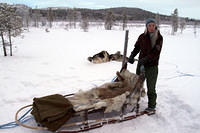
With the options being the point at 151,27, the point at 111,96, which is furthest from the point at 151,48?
the point at 111,96

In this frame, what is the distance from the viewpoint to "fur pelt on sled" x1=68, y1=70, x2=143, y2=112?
2.75m

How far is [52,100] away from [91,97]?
0.76 m

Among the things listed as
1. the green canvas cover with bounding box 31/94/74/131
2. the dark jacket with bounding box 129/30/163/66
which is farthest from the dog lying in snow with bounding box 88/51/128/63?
the green canvas cover with bounding box 31/94/74/131

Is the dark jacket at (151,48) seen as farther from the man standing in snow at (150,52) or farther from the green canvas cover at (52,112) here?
the green canvas cover at (52,112)

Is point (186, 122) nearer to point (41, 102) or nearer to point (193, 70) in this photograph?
point (41, 102)

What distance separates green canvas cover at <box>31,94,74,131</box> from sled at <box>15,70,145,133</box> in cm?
7

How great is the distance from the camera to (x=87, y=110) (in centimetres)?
263

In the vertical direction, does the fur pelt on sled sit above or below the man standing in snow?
below

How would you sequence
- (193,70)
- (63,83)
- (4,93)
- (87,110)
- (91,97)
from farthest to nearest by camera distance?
(193,70), (63,83), (4,93), (91,97), (87,110)

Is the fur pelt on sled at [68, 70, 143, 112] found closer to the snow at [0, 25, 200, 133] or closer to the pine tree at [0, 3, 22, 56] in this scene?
the snow at [0, 25, 200, 133]

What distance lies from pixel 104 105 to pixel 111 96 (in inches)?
20.7

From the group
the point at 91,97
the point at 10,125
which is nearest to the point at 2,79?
the point at 10,125

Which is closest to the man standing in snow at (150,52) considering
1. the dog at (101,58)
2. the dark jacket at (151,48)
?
the dark jacket at (151,48)

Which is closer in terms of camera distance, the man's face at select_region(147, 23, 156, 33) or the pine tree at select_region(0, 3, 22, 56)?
the man's face at select_region(147, 23, 156, 33)
